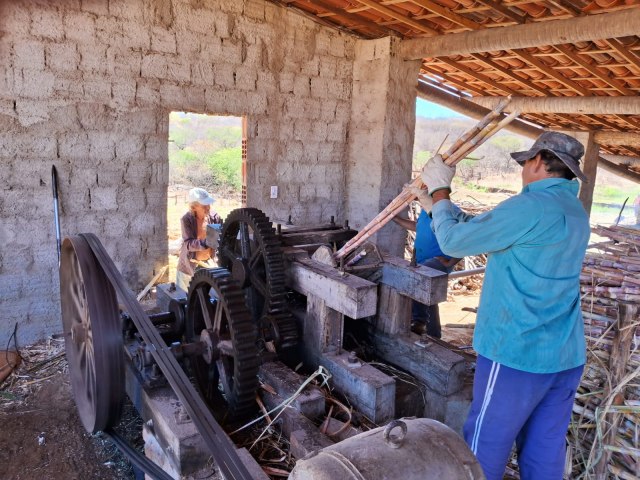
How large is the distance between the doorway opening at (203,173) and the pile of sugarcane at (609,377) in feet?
14.1

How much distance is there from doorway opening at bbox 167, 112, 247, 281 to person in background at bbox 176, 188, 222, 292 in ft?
1.93

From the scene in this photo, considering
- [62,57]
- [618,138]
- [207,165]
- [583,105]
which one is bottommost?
[207,165]

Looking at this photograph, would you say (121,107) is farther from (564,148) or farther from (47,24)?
(564,148)

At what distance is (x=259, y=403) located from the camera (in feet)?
10.6

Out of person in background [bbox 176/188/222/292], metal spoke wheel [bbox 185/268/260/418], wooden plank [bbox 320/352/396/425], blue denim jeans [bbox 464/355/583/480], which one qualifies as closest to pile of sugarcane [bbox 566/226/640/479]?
blue denim jeans [bbox 464/355/583/480]

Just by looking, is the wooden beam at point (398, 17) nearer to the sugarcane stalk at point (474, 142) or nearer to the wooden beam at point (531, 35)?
the wooden beam at point (531, 35)

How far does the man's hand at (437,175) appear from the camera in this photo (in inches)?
104

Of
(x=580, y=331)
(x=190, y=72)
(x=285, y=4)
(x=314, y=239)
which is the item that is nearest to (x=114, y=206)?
(x=190, y=72)

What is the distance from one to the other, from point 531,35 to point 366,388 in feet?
13.3

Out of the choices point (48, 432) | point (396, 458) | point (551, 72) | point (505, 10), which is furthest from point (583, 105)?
point (48, 432)

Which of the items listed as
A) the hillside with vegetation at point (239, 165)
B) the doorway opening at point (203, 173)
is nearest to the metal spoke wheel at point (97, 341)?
the doorway opening at point (203, 173)

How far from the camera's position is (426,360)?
362cm

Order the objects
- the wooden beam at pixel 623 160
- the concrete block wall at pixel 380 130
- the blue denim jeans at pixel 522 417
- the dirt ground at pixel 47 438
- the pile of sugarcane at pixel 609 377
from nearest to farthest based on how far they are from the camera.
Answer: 1. the blue denim jeans at pixel 522 417
2. the pile of sugarcane at pixel 609 377
3. the dirt ground at pixel 47 438
4. the concrete block wall at pixel 380 130
5. the wooden beam at pixel 623 160

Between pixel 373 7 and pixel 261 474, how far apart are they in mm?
5014
